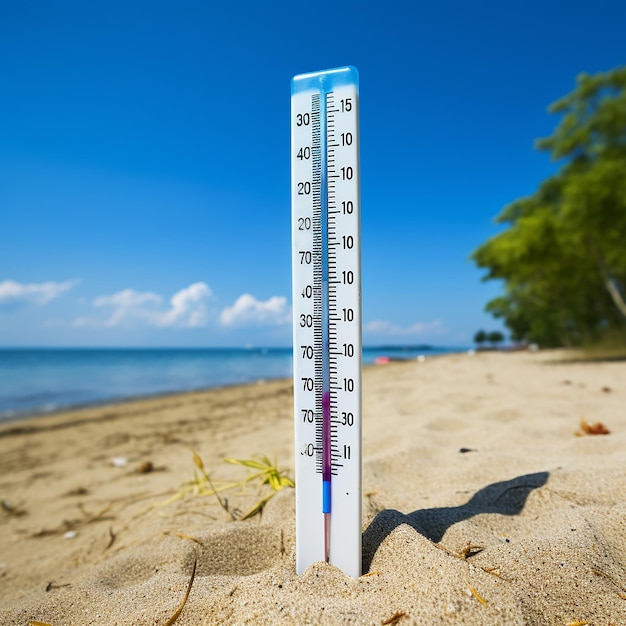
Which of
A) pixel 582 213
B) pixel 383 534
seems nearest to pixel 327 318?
pixel 383 534

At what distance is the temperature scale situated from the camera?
4.18 feet

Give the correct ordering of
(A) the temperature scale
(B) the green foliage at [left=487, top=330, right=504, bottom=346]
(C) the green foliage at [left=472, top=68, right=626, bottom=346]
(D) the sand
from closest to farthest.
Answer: (D) the sand < (A) the temperature scale < (C) the green foliage at [left=472, top=68, right=626, bottom=346] < (B) the green foliage at [left=487, top=330, right=504, bottom=346]

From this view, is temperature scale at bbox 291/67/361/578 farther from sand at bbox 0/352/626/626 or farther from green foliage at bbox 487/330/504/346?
green foliage at bbox 487/330/504/346

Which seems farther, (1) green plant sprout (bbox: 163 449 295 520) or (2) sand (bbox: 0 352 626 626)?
(1) green plant sprout (bbox: 163 449 295 520)

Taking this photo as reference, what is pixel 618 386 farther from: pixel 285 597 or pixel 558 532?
pixel 285 597

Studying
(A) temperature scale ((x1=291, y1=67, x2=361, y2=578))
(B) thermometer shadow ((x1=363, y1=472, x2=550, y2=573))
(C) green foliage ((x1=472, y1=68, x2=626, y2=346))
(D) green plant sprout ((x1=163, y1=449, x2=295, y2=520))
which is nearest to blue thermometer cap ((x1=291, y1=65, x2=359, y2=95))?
(A) temperature scale ((x1=291, y1=67, x2=361, y2=578))

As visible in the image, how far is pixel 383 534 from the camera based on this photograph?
132 centimetres

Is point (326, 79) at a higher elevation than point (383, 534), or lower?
higher

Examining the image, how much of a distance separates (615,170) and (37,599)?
1243cm

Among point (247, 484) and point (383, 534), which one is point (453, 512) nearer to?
point (383, 534)

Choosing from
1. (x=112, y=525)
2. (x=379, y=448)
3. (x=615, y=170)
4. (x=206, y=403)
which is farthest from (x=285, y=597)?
(x=615, y=170)

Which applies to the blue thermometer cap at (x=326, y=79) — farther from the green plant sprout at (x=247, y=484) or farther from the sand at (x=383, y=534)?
the green plant sprout at (x=247, y=484)

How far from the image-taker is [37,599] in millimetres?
1354

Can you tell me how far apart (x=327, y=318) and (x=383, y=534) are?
723 millimetres
